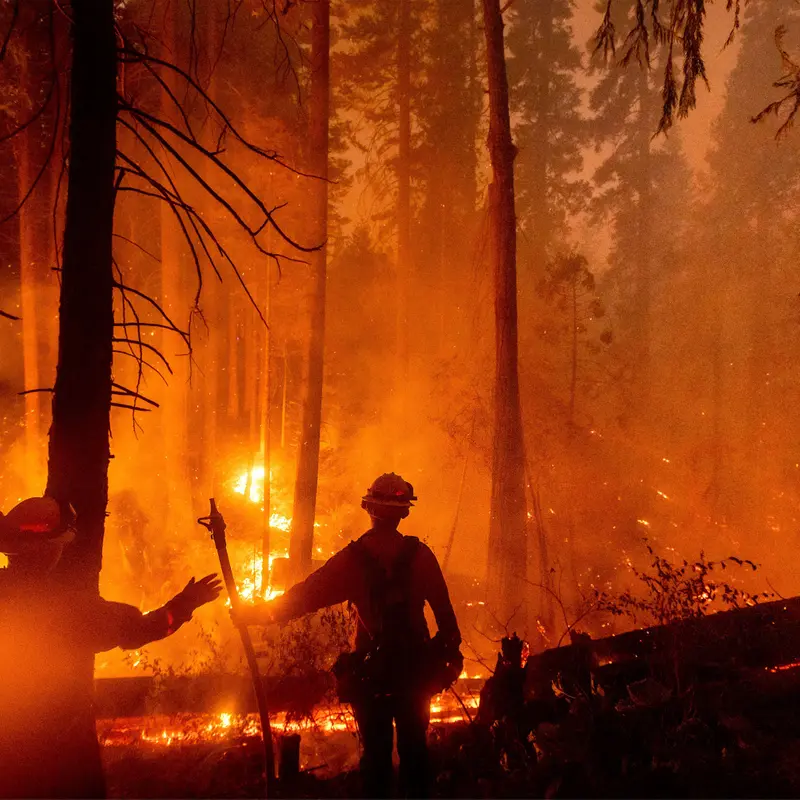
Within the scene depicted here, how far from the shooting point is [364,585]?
3.24 meters

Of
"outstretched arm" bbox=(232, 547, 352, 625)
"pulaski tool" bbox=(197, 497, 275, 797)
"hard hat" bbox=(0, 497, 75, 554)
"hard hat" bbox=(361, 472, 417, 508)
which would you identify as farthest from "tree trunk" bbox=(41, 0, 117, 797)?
"hard hat" bbox=(361, 472, 417, 508)

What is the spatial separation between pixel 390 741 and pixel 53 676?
1.98 m

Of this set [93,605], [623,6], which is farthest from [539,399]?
[623,6]

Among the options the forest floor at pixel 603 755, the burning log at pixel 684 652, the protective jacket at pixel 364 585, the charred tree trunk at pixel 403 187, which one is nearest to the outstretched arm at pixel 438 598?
the protective jacket at pixel 364 585

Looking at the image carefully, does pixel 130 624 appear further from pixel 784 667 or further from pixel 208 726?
pixel 784 667

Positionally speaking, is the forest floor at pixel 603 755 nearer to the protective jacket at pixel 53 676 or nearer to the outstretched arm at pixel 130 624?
the protective jacket at pixel 53 676

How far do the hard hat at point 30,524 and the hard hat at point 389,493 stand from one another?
1.72 metres

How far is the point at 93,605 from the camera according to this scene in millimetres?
3031

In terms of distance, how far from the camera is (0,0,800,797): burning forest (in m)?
3.10

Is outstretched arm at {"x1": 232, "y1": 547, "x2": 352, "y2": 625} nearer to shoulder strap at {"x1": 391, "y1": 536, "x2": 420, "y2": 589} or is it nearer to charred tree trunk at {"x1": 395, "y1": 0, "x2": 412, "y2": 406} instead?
shoulder strap at {"x1": 391, "y1": 536, "x2": 420, "y2": 589}

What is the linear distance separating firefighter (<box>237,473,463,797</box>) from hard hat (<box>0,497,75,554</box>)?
1210 millimetres

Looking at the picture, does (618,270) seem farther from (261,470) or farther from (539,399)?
(261,470)

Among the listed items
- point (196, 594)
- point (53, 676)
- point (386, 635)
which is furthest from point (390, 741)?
point (53, 676)

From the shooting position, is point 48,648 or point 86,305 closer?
point 48,648
